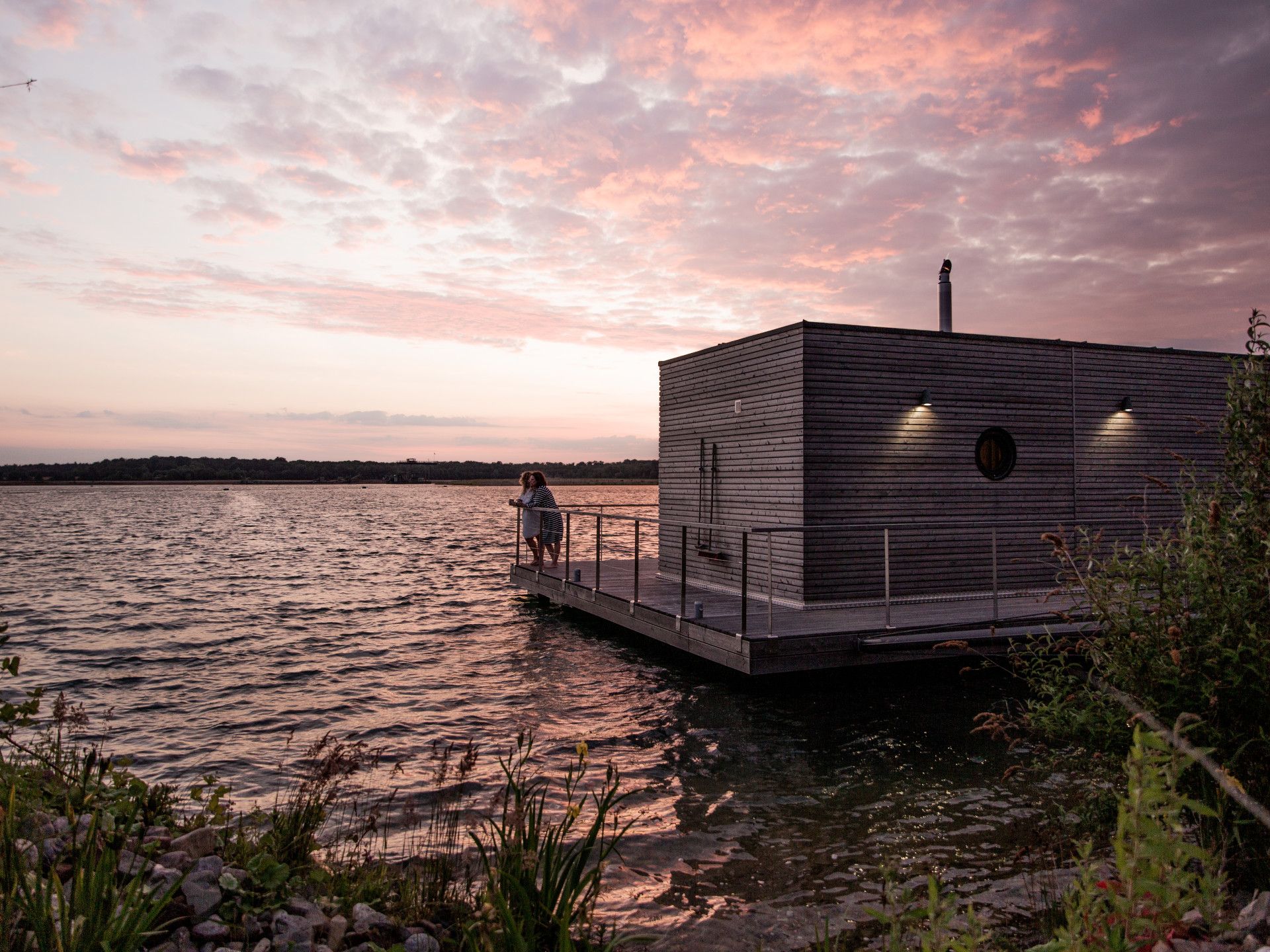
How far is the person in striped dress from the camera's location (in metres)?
13.0

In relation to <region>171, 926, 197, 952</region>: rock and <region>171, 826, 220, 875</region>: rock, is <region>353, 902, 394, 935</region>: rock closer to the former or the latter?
<region>171, 926, 197, 952</region>: rock

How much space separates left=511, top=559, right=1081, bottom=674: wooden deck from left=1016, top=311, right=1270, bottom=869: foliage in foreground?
→ 3.06 metres

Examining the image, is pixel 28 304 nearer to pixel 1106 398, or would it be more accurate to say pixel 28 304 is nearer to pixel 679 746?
pixel 679 746

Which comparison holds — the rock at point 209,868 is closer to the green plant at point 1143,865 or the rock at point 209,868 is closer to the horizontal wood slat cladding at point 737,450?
the green plant at point 1143,865

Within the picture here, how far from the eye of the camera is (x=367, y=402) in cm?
3856

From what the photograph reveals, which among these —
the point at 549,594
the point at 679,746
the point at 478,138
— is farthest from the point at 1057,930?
the point at 478,138

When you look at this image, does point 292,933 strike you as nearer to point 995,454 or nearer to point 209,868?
point 209,868

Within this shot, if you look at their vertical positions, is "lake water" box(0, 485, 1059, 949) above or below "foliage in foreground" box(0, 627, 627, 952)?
below

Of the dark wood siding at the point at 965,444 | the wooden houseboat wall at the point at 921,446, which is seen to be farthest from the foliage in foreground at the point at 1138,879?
the dark wood siding at the point at 965,444

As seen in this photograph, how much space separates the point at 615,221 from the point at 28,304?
11.2m

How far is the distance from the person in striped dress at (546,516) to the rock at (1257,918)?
35.3 feet

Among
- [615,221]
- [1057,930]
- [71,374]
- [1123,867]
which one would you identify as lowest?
[1057,930]

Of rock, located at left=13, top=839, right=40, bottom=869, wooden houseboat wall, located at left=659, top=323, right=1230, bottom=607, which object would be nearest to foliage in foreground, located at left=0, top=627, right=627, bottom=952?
rock, located at left=13, top=839, right=40, bottom=869

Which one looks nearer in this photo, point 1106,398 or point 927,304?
point 1106,398
